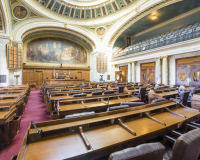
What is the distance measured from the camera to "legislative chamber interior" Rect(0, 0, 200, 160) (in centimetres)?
125

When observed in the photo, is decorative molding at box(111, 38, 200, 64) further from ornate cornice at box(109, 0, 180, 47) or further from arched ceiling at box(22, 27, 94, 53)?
arched ceiling at box(22, 27, 94, 53)

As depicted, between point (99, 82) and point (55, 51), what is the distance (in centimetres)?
983

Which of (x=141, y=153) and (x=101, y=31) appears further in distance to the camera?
(x=101, y=31)

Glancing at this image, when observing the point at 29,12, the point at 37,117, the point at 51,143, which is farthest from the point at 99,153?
the point at 29,12

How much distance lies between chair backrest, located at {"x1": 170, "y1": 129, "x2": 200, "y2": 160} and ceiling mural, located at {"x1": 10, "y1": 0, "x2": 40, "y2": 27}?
16242 millimetres

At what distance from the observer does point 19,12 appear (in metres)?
12.2

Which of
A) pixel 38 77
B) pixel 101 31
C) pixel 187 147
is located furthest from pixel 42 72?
pixel 187 147

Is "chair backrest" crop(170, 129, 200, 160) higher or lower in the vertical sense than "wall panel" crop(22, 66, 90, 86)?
lower

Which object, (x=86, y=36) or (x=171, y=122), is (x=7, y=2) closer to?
(x=86, y=36)

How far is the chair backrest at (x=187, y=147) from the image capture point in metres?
0.94

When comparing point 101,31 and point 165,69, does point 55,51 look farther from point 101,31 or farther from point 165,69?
point 165,69

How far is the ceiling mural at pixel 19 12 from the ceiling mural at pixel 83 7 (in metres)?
1.64

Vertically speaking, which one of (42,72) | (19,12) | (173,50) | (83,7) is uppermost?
(83,7)

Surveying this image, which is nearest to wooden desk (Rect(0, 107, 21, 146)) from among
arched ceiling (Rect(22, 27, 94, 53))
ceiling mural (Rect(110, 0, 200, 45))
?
ceiling mural (Rect(110, 0, 200, 45))
